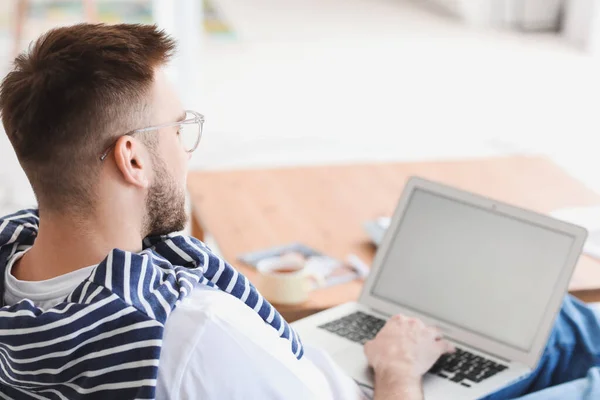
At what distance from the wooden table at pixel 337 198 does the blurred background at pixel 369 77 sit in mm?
1654

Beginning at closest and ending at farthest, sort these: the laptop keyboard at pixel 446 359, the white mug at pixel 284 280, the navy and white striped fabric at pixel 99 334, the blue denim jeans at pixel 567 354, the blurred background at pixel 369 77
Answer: the navy and white striped fabric at pixel 99 334 < the laptop keyboard at pixel 446 359 < the blue denim jeans at pixel 567 354 < the white mug at pixel 284 280 < the blurred background at pixel 369 77

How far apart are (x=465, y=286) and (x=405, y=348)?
321 millimetres

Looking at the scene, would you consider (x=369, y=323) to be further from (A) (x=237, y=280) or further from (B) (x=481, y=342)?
(A) (x=237, y=280)

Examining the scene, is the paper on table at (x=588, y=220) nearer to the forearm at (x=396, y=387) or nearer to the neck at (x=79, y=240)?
the forearm at (x=396, y=387)

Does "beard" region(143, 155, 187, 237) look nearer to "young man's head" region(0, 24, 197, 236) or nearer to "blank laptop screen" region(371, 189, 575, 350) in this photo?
"young man's head" region(0, 24, 197, 236)

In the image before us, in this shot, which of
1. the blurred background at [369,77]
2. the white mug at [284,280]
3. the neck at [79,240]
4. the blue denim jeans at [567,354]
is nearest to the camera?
the neck at [79,240]

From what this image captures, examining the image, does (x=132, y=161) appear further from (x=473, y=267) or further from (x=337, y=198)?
(x=337, y=198)

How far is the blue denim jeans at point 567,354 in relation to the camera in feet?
6.13

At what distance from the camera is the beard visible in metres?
1.33

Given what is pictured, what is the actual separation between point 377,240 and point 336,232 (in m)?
0.14

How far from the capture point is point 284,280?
201 centimetres

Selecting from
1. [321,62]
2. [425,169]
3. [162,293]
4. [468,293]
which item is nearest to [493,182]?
[425,169]

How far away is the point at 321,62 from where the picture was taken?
20.5 feet

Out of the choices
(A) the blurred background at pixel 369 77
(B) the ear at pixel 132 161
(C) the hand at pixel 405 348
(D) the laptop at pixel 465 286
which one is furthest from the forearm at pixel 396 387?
(A) the blurred background at pixel 369 77
